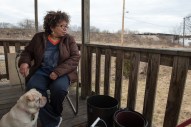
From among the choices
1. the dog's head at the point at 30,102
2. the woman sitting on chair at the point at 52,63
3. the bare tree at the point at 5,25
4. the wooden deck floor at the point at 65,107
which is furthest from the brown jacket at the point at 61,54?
the bare tree at the point at 5,25

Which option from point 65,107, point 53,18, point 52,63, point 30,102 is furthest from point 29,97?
point 65,107

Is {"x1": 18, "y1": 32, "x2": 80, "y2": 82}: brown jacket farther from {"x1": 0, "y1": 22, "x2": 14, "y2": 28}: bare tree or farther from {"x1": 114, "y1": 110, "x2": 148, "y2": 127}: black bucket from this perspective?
{"x1": 0, "y1": 22, "x2": 14, "y2": 28}: bare tree

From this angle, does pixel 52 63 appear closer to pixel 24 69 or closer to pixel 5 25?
pixel 24 69

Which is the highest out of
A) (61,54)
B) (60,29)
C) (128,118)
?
(60,29)

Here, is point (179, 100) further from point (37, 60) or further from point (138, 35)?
point (138, 35)

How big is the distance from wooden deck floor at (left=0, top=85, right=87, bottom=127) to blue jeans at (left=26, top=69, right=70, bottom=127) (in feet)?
0.81

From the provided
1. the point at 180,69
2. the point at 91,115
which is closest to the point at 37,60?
the point at 91,115

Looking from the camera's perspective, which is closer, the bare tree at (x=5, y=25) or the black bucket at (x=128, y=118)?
the black bucket at (x=128, y=118)

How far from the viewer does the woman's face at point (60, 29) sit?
186 centimetres

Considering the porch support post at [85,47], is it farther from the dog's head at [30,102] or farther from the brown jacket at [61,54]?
the dog's head at [30,102]

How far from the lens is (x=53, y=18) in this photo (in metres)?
1.88

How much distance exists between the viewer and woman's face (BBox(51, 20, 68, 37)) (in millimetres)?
1859

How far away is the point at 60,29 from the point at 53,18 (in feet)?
0.52

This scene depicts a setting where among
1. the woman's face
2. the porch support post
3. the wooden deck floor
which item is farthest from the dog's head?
the porch support post
